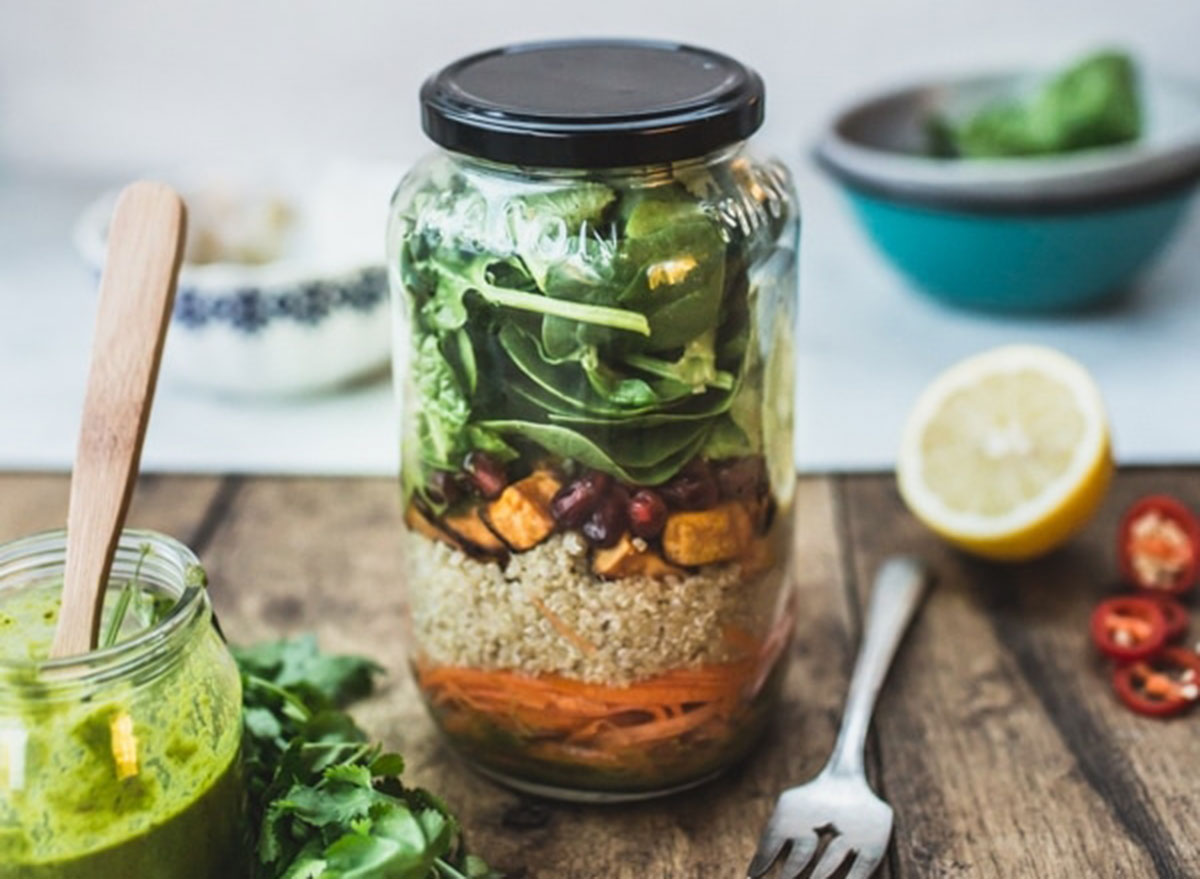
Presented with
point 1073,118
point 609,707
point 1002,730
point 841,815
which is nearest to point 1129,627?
point 1002,730

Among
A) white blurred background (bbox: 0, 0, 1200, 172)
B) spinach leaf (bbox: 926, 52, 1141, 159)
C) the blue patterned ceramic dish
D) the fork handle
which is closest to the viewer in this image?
the fork handle

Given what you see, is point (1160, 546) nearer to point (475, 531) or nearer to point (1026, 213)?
point (1026, 213)

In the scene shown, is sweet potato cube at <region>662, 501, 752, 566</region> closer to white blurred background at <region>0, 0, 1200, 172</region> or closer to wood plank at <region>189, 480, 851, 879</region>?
wood plank at <region>189, 480, 851, 879</region>

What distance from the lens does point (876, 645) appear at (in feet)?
3.78

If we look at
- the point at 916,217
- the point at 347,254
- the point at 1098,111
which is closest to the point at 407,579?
the point at 347,254

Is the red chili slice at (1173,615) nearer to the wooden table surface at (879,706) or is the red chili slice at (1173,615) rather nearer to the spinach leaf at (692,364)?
the wooden table surface at (879,706)

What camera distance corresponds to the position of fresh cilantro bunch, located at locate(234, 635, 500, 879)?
82cm

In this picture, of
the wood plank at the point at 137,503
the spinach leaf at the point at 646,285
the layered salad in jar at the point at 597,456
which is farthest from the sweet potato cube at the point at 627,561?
the wood plank at the point at 137,503

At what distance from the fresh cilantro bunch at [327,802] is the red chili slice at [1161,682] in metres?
0.47

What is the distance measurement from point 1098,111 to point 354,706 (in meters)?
1.03

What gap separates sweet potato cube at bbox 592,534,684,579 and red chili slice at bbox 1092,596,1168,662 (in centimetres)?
40

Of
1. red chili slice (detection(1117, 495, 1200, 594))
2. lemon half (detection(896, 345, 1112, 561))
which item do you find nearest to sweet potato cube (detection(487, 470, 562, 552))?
lemon half (detection(896, 345, 1112, 561))

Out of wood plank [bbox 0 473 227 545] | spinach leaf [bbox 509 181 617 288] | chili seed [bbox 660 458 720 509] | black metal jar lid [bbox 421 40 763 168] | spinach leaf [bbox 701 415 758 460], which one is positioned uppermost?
black metal jar lid [bbox 421 40 763 168]

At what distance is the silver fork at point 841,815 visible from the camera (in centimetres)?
93
